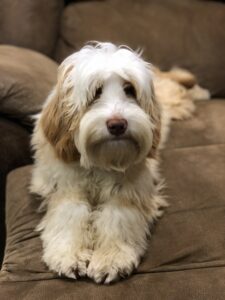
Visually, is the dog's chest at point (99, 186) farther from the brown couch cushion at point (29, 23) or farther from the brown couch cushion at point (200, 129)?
the brown couch cushion at point (29, 23)

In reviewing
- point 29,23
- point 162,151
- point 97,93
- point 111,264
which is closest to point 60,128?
point 97,93

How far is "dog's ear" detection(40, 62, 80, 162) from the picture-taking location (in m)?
1.31

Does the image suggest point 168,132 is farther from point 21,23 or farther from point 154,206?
point 21,23

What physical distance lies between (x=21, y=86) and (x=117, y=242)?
758 millimetres

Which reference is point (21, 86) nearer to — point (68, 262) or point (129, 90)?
point (129, 90)

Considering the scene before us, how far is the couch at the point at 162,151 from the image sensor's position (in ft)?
3.96

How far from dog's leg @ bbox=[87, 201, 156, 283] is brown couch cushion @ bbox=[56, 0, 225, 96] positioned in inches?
47.1

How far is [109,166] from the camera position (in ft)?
4.46

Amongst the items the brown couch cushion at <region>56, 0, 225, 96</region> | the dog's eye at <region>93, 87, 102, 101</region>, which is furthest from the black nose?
the brown couch cushion at <region>56, 0, 225, 96</region>

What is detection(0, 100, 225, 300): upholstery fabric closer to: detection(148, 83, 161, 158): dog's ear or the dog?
the dog

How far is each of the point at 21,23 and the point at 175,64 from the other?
2.62ft

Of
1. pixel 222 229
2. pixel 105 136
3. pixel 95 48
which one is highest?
pixel 95 48

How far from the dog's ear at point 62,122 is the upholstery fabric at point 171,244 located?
0.25 m

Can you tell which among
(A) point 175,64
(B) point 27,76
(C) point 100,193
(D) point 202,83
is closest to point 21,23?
(B) point 27,76
